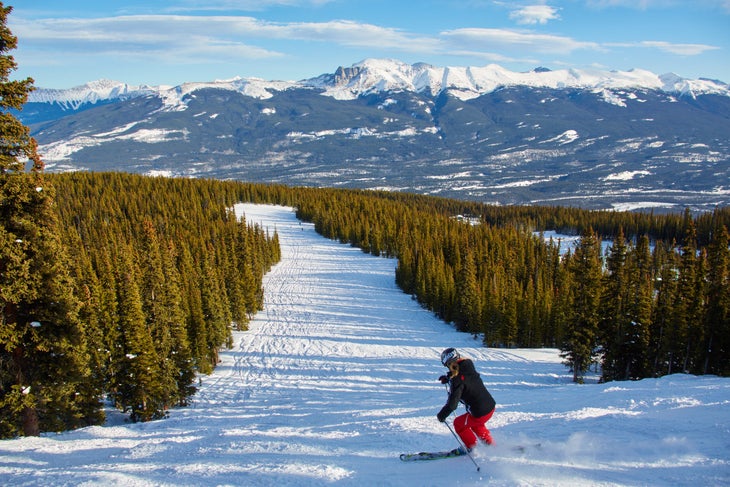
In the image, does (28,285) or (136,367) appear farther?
(136,367)

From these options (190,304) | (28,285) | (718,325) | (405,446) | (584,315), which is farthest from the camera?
(190,304)

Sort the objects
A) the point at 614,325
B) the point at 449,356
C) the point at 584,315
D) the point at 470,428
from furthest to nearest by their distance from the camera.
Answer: the point at 614,325 → the point at 584,315 → the point at 470,428 → the point at 449,356

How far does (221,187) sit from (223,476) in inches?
6119

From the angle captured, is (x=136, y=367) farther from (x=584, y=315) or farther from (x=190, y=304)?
(x=584, y=315)

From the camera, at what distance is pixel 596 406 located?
572 inches

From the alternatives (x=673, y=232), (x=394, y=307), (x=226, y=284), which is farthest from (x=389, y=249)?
(x=673, y=232)

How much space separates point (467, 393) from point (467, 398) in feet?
0.45

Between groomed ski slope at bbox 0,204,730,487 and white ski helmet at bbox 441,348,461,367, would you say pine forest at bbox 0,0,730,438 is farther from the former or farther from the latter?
white ski helmet at bbox 441,348,461,367

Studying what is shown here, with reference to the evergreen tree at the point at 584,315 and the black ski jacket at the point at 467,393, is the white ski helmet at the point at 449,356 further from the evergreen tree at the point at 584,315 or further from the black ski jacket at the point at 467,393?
the evergreen tree at the point at 584,315

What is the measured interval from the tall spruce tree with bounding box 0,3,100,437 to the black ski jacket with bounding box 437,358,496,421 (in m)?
12.4

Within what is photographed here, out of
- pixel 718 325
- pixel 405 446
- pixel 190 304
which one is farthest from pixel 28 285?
pixel 718 325

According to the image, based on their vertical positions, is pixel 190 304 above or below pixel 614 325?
above

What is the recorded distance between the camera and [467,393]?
983 centimetres

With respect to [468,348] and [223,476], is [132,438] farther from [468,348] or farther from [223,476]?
[468,348]
